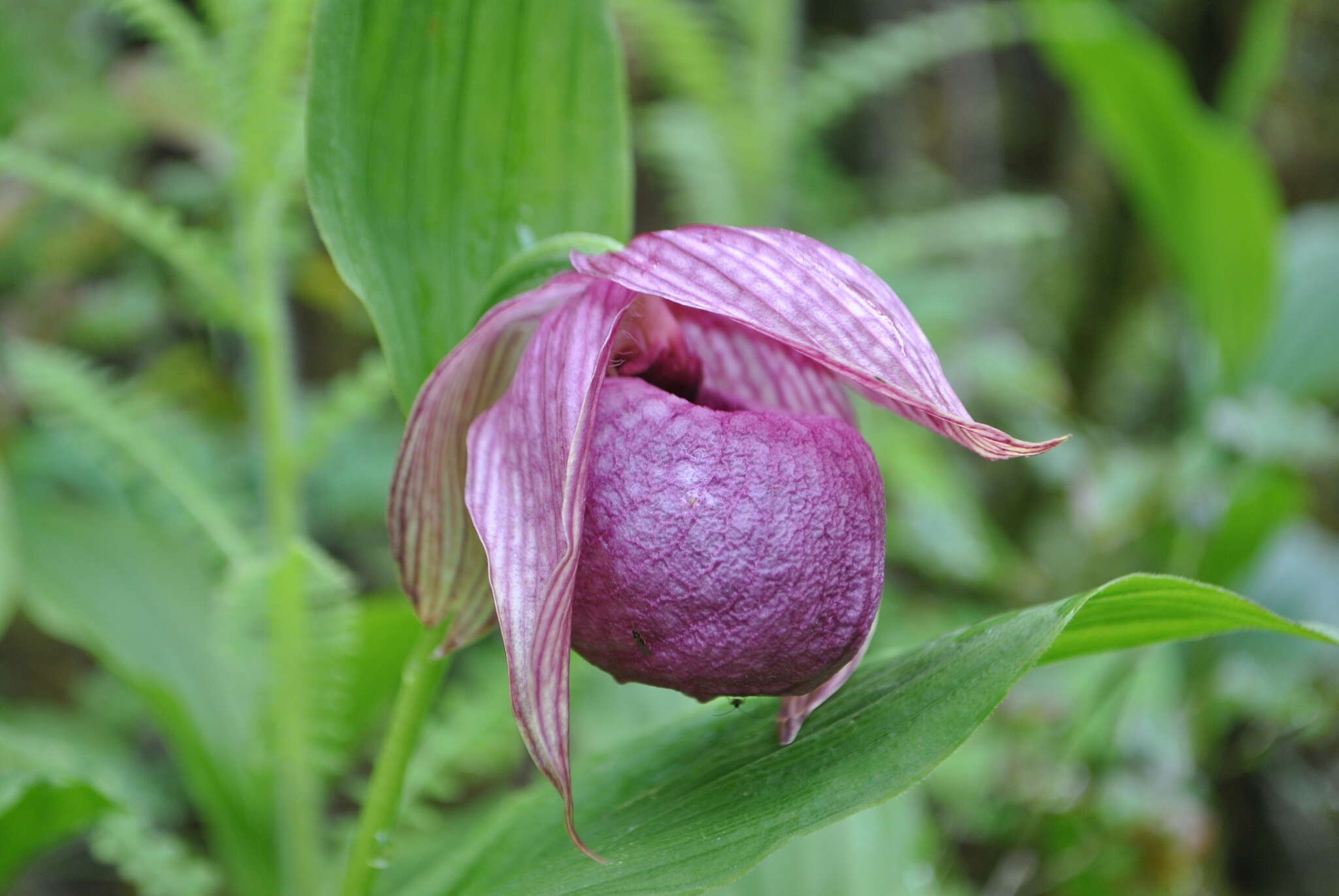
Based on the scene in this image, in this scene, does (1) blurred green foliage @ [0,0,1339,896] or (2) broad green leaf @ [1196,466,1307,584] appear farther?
(2) broad green leaf @ [1196,466,1307,584]

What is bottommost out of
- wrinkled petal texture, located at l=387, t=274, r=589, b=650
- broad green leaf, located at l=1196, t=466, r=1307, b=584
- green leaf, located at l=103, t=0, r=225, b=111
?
broad green leaf, located at l=1196, t=466, r=1307, b=584

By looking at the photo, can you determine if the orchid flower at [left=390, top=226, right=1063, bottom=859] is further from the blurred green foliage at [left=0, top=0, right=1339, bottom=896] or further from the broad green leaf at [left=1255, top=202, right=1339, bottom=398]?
the broad green leaf at [left=1255, top=202, right=1339, bottom=398]

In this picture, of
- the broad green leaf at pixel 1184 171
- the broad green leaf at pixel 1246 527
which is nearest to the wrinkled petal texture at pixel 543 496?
the broad green leaf at pixel 1184 171

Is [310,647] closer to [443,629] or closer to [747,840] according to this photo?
[443,629]

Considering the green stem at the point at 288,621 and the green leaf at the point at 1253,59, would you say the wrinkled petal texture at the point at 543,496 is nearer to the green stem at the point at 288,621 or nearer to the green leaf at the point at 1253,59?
the green stem at the point at 288,621

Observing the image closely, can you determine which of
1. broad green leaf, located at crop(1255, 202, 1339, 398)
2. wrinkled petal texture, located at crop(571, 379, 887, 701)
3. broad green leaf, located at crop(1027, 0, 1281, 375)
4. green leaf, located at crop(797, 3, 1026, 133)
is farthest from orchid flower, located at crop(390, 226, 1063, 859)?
broad green leaf, located at crop(1255, 202, 1339, 398)

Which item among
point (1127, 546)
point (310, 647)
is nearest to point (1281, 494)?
point (1127, 546)

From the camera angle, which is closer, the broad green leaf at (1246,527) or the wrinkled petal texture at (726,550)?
the wrinkled petal texture at (726,550)
